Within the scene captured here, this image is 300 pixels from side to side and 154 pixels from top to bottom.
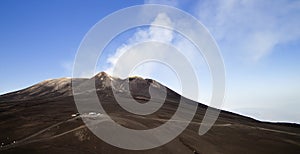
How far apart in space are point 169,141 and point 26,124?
30507 millimetres

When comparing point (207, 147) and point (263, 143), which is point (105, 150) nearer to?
point (207, 147)

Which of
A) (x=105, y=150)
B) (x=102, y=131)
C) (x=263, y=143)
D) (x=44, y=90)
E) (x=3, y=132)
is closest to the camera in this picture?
(x=105, y=150)

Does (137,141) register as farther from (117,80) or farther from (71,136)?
(117,80)

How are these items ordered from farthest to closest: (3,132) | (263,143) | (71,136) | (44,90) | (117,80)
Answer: (117,80) < (44,90) < (263,143) < (3,132) < (71,136)

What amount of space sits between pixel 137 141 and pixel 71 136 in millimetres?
9163

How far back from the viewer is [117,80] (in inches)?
6088

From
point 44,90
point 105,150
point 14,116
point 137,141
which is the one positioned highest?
point 44,90

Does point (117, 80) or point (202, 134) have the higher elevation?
point (117, 80)

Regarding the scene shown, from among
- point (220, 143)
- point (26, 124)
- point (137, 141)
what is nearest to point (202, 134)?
point (220, 143)

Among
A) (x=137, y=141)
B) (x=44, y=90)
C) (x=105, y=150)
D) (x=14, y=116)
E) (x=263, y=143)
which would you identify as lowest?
(x=105, y=150)

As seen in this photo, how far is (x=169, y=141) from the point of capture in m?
40.2

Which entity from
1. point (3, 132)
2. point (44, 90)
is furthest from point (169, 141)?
point (44, 90)

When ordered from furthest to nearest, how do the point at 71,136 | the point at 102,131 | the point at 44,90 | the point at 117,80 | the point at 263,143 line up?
the point at 117,80
the point at 44,90
the point at 263,143
the point at 102,131
the point at 71,136

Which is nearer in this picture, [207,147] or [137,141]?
[137,141]
